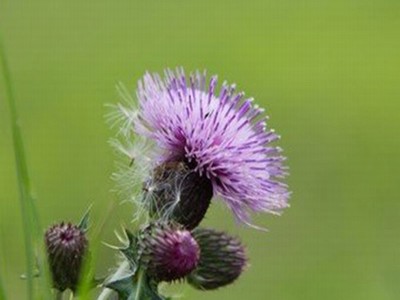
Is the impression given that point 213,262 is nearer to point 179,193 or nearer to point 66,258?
point 179,193

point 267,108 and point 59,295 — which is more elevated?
point 267,108

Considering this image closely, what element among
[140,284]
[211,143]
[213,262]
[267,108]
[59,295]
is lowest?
[59,295]

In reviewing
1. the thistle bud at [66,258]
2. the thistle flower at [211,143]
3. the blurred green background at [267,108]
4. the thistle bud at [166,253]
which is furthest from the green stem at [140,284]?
the blurred green background at [267,108]

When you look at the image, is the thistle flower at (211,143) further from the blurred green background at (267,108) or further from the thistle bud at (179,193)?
the blurred green background at (267,108)

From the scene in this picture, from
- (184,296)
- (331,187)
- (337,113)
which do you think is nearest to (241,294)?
(331,187)

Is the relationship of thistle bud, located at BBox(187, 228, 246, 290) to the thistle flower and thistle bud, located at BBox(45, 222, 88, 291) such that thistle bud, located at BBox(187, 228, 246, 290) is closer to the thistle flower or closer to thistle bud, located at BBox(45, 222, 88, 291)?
the thistle flower

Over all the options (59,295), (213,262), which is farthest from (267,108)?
(59,295)

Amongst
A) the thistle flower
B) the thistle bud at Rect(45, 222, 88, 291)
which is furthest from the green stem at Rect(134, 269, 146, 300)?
the thistle flower
